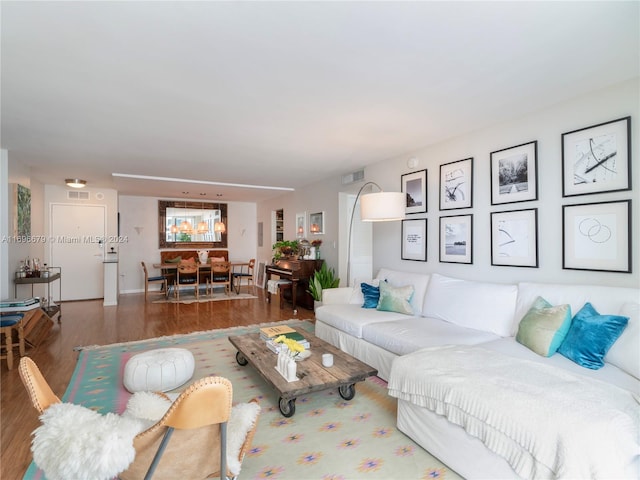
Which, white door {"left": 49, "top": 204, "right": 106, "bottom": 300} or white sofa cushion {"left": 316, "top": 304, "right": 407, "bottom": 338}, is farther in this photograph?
white door {"left": 49, "top": 204, "right": 106, "bottom": 300}

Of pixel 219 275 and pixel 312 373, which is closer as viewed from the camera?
pixel 312 373

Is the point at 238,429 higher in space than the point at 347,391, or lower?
higher

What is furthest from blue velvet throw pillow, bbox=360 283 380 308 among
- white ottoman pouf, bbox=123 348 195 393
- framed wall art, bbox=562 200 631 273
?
white ottoman pouf, bbox=123 348 195 393

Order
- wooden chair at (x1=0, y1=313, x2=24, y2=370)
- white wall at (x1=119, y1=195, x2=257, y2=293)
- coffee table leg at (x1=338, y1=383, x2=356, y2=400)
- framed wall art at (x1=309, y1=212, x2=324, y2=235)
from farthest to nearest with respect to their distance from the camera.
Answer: white wall at (x1=119, y1=195, x2=257, y2=293)
framed wall art at (x1=309, y1=212, x2=324, y2=235)
wooden chair at (x1=0, y1=313, x2=24, y2=370)
coffee table leg at (x1=338, y1=383, x2=356, y2=400)

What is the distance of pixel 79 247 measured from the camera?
7176mm

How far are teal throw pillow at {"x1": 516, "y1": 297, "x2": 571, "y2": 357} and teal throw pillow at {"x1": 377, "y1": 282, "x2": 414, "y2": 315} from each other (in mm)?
1279

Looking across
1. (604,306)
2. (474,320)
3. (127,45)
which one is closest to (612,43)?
(604,306)

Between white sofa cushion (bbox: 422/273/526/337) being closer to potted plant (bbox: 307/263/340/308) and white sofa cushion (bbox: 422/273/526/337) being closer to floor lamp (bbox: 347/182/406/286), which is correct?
floor lamp (bbox: 347/182/406/286)

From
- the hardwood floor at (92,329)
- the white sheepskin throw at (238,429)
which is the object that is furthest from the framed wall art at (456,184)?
the white sheepskin throw at (238,429)

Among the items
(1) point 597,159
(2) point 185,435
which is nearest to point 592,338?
(1) point 597,159

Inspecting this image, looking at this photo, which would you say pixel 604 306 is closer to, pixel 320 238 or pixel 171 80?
pixel 171 80

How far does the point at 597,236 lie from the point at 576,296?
1.72 ft

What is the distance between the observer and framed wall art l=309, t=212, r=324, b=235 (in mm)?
6480

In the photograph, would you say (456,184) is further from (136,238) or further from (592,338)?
(136,238)
